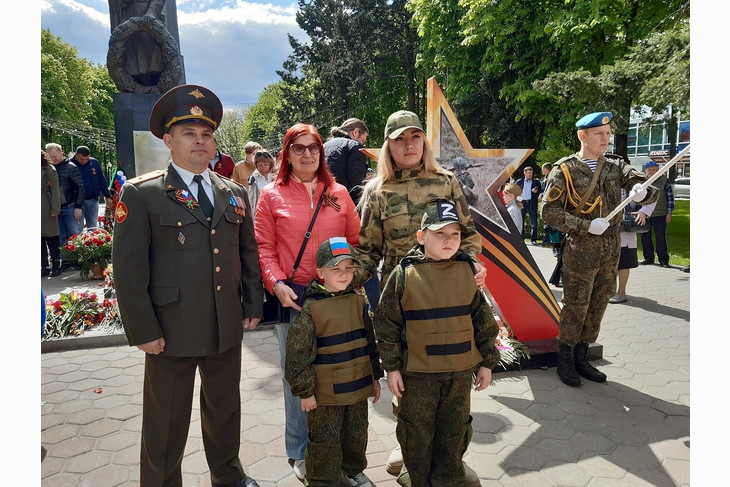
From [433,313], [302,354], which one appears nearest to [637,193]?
[433,313]

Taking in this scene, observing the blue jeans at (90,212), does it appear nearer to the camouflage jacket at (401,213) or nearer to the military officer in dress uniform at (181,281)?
the military officer in dress uniform at (181,281)

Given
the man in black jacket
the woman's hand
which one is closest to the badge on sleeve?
the woman's hand

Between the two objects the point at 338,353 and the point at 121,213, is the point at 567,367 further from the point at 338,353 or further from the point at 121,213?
the point at 121,213

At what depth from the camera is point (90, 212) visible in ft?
33.1

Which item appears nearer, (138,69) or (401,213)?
(401,213)

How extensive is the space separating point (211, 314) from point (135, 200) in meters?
0.72

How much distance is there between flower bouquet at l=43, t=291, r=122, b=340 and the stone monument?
3.21 meters

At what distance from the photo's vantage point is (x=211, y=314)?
2.54 metres

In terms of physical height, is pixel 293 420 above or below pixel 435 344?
below

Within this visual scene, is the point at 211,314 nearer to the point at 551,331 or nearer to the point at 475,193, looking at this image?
the point at 475,193

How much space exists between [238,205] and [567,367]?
11.5ft

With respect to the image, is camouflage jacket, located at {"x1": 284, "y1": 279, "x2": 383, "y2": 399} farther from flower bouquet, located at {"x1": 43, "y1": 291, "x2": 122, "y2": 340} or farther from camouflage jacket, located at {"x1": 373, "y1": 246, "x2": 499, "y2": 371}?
flower bouquet, located at {"x1": 43, "y1": 291, "x2": 122, "y2": 340}

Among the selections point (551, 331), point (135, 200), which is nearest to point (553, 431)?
point (551, 331)

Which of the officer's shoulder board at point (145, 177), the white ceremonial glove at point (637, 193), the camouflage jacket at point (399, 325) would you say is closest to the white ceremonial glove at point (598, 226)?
the white ceremonial glove at point (637, 193)
